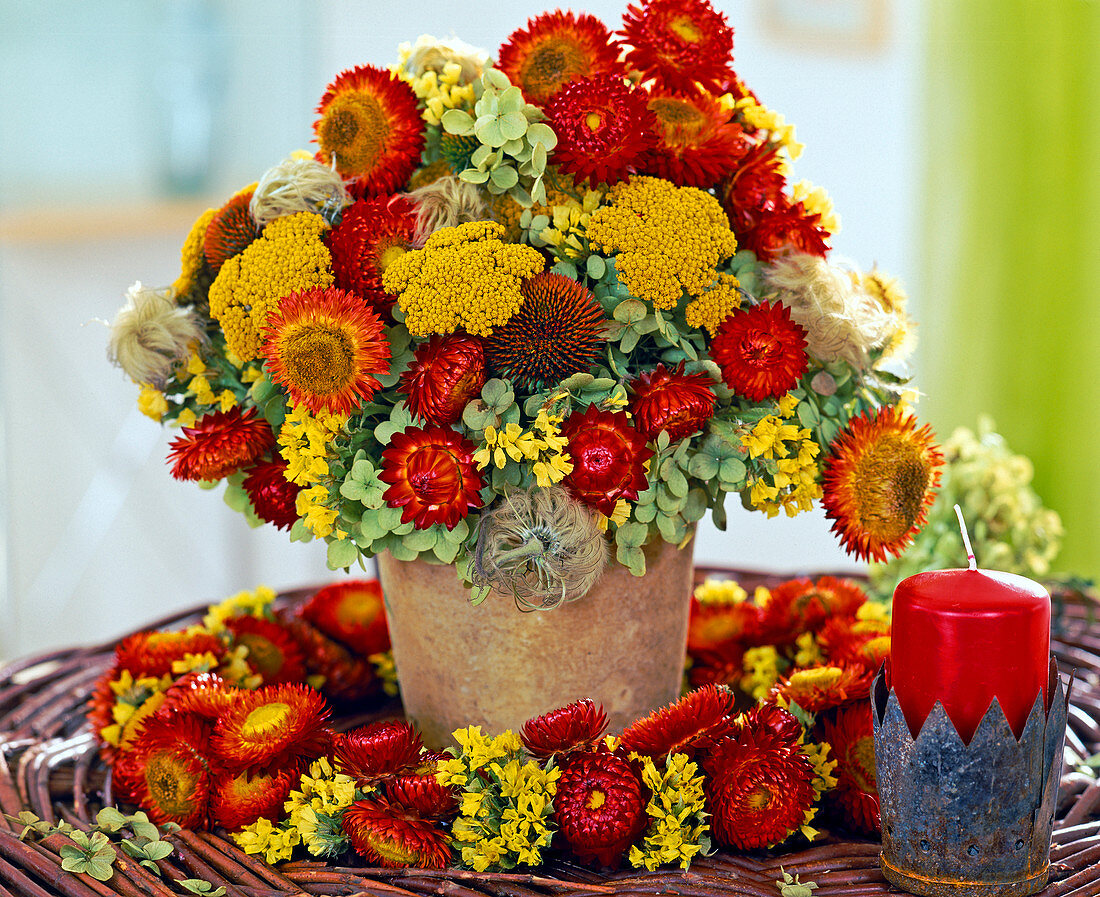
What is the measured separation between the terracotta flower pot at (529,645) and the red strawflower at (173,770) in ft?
0.50

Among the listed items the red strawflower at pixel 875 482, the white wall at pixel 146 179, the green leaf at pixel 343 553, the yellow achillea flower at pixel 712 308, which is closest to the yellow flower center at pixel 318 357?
the green leaf at pixel 343 553

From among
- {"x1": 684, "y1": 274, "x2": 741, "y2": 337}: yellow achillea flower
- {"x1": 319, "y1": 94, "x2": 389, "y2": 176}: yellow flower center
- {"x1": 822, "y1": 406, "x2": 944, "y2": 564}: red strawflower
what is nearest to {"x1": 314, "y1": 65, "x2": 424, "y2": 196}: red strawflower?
{"x1": 319, "y1": 94, "x2": 389, "y2": 176}: yellow flower center

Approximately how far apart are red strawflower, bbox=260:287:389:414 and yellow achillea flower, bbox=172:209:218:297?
15cm

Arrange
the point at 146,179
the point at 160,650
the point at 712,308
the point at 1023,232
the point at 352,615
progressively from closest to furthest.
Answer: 1. the point at 712,308
2. the point at 160,650
3. the point at 352,615
4. the point at 1023,232
5. the point at 146,179

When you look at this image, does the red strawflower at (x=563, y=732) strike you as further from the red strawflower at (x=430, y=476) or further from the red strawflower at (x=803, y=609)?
the red strawflower at (x=803, y=609)

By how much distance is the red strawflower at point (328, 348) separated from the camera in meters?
0.62

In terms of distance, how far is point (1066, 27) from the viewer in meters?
1.67

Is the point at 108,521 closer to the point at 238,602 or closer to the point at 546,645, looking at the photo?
the point at 238,602

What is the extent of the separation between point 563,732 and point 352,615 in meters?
0.35

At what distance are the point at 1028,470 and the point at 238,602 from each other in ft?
2.63

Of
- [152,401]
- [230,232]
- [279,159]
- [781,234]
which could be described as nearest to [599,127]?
[781,234]

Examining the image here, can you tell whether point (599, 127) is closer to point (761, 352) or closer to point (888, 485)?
point (761, 352)

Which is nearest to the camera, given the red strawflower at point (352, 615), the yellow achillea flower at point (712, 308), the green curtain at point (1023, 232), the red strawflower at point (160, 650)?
the yellow achillea flower at point (712, 308)

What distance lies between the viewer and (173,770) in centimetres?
69
